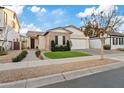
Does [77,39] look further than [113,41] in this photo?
No

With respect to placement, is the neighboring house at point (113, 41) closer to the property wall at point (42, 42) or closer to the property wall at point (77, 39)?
the property wall at point (77, 39)

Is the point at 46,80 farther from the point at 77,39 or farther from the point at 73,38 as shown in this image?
the point at 77,39

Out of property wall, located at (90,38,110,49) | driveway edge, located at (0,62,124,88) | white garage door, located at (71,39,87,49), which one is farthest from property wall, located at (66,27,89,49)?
driveway edge, located at (0,62,124,88)

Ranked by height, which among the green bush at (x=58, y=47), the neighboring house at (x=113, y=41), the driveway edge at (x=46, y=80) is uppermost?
the neighboring house at (x=113, y=41)

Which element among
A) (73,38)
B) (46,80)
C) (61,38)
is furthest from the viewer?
(73,38)

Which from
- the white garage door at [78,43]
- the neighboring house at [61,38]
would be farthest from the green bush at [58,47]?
the white garage door at [78,43]

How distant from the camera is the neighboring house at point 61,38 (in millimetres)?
28094

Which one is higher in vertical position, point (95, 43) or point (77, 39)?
point (77, 39)

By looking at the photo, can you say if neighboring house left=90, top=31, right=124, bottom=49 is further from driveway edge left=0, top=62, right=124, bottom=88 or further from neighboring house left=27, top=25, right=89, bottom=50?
driveway edge left=0, top=62, right=124, bottom=88

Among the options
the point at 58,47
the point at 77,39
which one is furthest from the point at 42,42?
the point at 77,39

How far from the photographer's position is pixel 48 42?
92.1 feet

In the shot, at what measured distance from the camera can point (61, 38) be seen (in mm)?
28406
